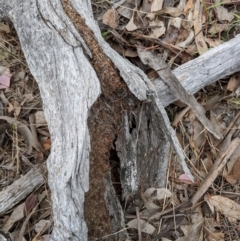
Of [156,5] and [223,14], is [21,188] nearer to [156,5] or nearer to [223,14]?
[156,5]

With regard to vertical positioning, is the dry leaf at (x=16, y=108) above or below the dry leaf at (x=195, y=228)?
Result: above

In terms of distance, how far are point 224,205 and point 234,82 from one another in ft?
2.03

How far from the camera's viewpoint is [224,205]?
205cm

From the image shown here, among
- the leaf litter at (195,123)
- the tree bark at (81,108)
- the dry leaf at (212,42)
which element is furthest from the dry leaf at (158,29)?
the tree bark at (81,108)

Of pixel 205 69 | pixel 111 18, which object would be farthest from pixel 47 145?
pixel 205 69

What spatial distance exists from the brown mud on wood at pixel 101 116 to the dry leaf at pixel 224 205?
0.57 meters

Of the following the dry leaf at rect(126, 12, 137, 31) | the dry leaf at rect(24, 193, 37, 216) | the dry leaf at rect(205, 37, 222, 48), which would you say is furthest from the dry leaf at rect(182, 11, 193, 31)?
the dry leaf at rect(24, 193, 37, 216)

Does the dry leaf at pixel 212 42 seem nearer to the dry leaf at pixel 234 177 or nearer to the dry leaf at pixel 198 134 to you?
the dry leaf at pixel 198 134

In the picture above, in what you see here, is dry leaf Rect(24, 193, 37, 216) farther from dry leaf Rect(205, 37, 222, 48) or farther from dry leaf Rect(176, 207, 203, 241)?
dry leaf Rect(205, 37, 222, 48)

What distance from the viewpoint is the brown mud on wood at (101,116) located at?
5.54 ft

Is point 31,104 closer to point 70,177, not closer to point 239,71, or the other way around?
point 70,177

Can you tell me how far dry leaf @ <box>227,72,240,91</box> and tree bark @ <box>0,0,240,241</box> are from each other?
11.9 inches

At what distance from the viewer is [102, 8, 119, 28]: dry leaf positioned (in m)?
2.23

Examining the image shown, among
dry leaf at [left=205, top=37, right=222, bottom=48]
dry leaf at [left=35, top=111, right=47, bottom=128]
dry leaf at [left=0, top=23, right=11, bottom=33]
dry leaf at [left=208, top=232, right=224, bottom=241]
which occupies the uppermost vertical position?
dry leaf at [left=0, top=23, right=11, bottom=33]
